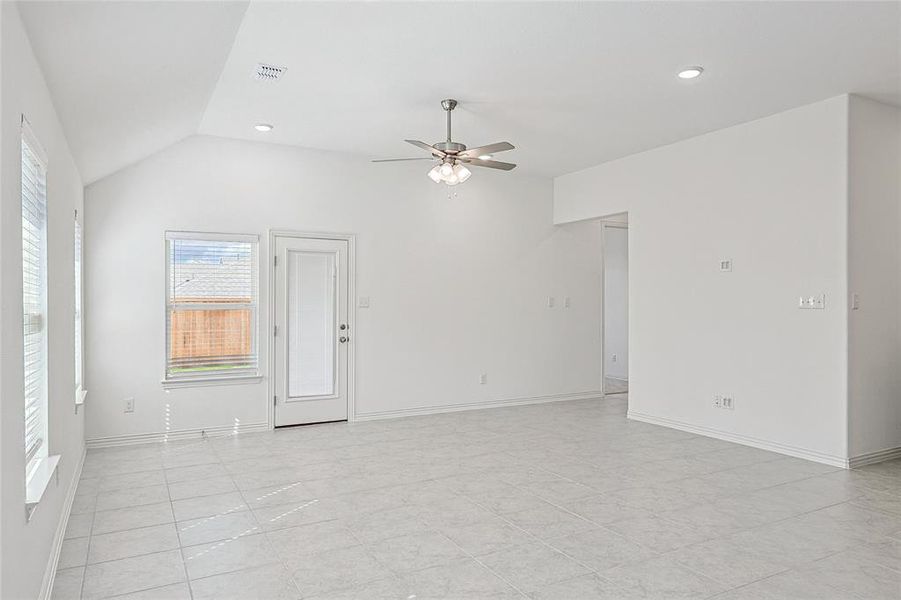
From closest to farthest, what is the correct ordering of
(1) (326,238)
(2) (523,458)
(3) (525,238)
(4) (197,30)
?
(4) (197,30)
(2) (523,458)
(1) (326,238)
(3) (525,238)

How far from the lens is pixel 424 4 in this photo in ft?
10.3

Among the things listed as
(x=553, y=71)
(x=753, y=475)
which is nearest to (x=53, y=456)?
(x=553, y=71)

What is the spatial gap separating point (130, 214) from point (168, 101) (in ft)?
5.96

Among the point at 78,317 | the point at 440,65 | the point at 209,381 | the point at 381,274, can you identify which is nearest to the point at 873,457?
the point at 440,65

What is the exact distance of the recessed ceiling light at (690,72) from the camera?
13.3ft

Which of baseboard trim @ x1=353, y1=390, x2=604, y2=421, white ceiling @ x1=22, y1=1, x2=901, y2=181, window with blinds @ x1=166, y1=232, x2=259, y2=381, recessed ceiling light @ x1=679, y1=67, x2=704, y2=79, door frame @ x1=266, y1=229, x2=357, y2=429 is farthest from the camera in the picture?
baseboard trim @ x1=353, y1=390, x2=604, y2=421

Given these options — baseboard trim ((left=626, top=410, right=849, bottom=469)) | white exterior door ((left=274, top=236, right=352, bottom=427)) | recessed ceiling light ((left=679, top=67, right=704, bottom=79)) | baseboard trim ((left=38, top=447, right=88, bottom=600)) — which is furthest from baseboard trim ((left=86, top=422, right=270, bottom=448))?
recessed ceiling light ((left=679, top=67, right=704, bottom=79))

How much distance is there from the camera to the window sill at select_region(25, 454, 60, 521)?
2271mm

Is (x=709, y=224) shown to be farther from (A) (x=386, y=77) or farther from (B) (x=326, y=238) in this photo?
(B) (x=326, y=238)

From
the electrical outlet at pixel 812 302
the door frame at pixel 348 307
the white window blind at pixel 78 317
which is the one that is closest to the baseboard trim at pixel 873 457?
the electrical outlet at pixel 812 302

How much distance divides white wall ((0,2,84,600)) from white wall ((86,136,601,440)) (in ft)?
7.09

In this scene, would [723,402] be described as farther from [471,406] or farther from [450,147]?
[450,147]

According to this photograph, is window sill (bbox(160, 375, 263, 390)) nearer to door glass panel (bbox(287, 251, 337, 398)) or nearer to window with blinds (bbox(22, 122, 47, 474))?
door glass panel (bbox(287, 251, 337, 398))

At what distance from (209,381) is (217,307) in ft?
2.34
